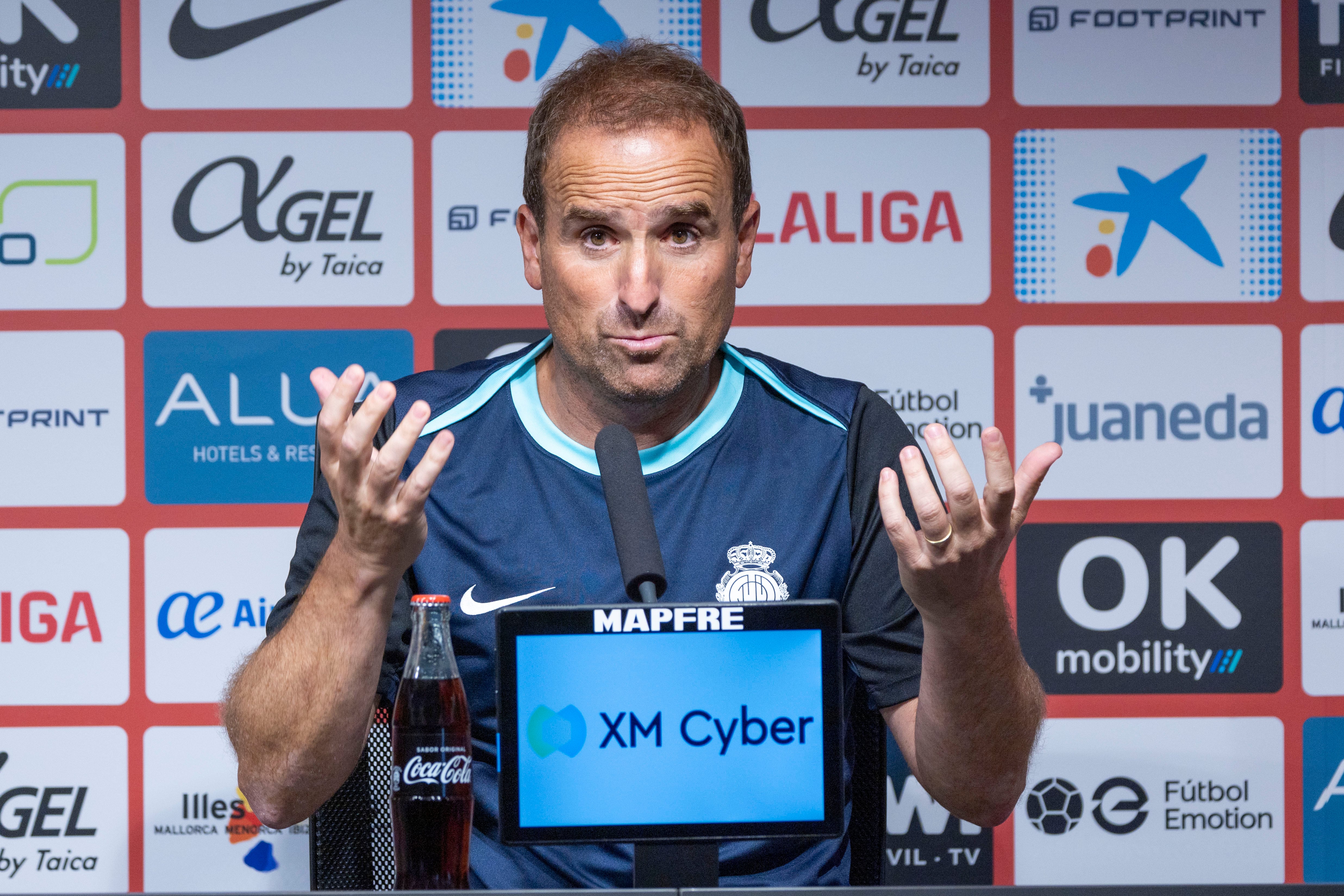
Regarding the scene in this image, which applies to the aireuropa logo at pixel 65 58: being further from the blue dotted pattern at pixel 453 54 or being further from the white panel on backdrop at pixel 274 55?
the blue dotted pattern at pixel 453 54

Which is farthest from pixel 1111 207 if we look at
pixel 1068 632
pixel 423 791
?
pixel 423 791

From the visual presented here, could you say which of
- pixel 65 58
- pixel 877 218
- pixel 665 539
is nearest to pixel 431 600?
pixel 665 539

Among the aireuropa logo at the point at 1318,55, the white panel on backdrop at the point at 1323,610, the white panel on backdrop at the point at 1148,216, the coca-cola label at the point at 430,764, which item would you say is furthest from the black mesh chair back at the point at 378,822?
the aireuropa logo at the point at 1318,55

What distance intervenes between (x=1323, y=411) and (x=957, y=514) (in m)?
1.40

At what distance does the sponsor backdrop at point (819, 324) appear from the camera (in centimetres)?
172

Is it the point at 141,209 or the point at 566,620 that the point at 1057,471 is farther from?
the point at 141,209

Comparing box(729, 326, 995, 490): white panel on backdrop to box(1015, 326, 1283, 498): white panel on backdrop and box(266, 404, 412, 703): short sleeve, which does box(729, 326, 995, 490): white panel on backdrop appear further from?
box(266, 404, 412, 703): short sleeve

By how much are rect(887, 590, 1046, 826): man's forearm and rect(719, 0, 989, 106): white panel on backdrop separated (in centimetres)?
104

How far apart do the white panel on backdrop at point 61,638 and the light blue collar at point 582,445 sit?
2.82 feet

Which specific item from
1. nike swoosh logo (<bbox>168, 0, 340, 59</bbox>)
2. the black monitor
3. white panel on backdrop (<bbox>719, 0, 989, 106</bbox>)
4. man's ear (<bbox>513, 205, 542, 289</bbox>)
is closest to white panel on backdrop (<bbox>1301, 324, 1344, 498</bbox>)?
white panel on backdrop (<bbox>719, 0, 989, 106</bbox>)

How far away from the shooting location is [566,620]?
577 mm

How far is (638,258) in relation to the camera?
3.44 ft

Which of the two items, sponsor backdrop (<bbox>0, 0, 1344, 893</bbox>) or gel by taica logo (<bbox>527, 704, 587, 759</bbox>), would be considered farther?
sponsor backdrop (<bbox>0, 0, 1344, 893</bbox>)

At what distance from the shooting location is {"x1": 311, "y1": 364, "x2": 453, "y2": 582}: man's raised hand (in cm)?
66
